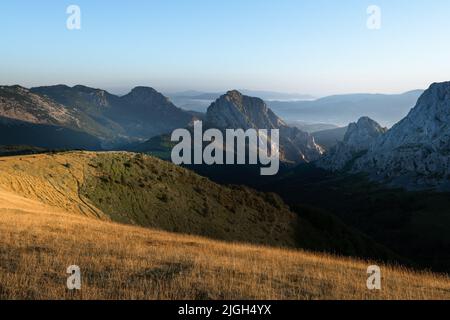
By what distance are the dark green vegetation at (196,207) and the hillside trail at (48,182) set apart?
2280 mm

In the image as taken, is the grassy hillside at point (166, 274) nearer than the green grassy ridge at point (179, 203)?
Yes

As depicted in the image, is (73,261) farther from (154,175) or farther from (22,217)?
(154,175)

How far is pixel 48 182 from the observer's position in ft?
178

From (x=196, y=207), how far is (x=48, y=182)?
82.5ft

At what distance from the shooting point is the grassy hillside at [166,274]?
13.4m

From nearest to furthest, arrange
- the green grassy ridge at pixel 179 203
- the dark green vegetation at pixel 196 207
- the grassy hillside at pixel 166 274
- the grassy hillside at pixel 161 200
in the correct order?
the grassy hillside at pixel 166 274, the grassy hillside at pixel 161 200, the green grassy ridge at pixel 179 203, the dark green vegetation at pixel 196 207

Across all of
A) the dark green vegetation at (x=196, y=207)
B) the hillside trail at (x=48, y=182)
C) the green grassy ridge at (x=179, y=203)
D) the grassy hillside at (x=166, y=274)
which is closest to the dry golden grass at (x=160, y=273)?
the grassy hillside at (x=166, y=274)

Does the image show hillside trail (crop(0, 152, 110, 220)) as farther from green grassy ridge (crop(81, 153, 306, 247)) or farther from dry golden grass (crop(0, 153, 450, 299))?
dry golden grass (crop(0, 153, 450, 299))

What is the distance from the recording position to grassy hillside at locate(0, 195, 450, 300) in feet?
43.8

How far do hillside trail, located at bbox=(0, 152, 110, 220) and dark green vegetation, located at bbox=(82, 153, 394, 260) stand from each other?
89.8 inches

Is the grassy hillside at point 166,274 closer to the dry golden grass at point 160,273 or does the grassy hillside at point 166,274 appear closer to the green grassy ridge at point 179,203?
the dry golden grass at point 160,273
